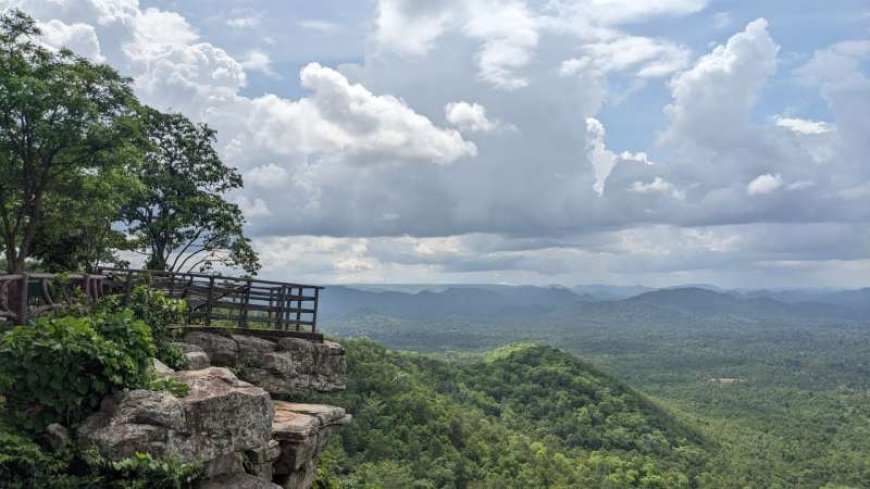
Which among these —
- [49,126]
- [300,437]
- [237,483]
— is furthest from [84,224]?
[237,483]

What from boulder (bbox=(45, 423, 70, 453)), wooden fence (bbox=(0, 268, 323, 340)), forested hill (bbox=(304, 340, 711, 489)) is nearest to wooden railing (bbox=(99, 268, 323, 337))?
wooden fence (bbox=(0, 268, 323, 340))

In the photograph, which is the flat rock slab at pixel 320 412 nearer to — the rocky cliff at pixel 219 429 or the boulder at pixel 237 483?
the rocky cliff at pixel 219 429

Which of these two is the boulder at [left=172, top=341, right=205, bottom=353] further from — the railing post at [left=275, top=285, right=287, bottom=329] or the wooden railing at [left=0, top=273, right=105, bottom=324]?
the railing post at [left=275, top=285, right=287, bottom=329]

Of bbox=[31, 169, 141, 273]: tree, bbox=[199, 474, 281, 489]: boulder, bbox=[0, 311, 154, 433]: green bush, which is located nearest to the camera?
bbox=[0, 311, 154, 433]: green bush

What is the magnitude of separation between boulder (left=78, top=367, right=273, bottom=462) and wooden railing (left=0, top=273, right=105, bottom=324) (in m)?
3.43

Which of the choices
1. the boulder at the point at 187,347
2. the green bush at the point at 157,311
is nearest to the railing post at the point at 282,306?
the green bush at the point at 157,311

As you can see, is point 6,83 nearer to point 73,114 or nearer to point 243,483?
point 73,114

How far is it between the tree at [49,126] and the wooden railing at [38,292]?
8.56m

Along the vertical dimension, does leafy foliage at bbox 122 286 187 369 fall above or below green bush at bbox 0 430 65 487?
above

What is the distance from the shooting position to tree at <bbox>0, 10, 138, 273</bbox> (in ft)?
71.3

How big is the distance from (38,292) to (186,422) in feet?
22.4

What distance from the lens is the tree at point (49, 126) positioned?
71.3 feet

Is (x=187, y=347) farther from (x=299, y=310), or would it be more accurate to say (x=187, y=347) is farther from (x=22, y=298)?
(x=22, y=298)

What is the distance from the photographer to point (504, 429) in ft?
280
